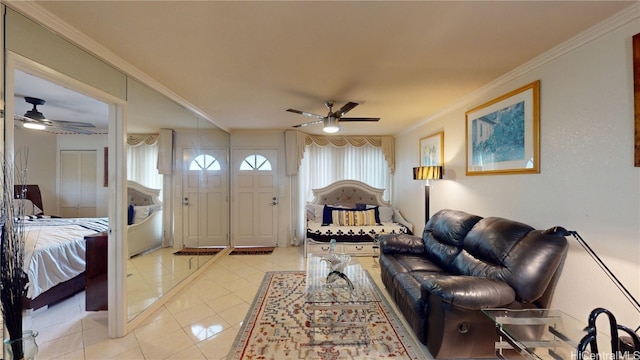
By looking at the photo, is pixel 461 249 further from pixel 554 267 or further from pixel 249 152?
pixel 249 152

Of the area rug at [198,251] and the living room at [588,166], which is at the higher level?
the living room at [588,166]

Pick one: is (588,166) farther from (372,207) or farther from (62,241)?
(62,241)

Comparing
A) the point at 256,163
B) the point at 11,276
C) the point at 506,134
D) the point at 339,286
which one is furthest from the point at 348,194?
the point at 11,276

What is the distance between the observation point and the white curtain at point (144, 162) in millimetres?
2281

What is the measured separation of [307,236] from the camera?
4309mm

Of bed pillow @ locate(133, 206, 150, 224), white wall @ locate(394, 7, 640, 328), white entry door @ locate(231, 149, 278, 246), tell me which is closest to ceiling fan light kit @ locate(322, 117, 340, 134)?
white wall @ locate(394, 7, 640, 328)

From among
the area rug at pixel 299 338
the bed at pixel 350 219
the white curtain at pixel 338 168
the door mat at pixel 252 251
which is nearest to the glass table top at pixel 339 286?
the area rug at pixel 299 338

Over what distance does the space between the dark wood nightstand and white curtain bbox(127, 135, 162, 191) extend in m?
0.67

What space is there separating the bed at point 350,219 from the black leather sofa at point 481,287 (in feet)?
5.76

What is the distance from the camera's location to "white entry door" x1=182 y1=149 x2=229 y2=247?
3.47 m

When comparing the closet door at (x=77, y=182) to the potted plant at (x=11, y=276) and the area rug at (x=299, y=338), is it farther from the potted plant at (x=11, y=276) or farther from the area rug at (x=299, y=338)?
the area rug at (x=299, y=338)

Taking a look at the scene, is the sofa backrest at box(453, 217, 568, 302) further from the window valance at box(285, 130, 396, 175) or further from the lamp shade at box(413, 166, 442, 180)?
the window valance at box(285, 130, 396, 175)

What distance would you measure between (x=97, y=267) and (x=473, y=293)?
3409 millimetres

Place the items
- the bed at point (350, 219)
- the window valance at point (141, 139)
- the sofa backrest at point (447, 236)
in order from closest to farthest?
the window valance at point (141, 139) → the sofa backrest at point (447, 236) → the bed at point (350, 219)
